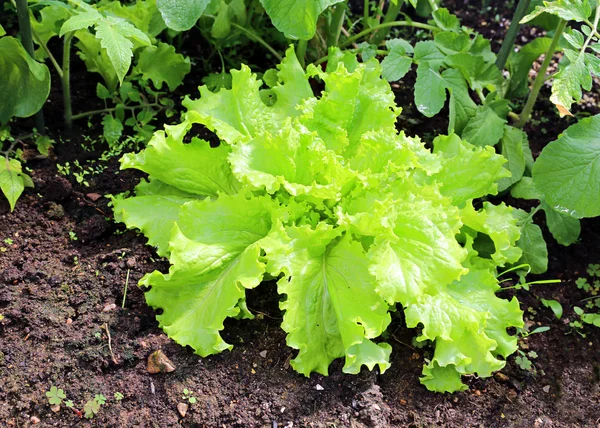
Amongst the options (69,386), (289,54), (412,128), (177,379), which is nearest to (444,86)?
(412,128)

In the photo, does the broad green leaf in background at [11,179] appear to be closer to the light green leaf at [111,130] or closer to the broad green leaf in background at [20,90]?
the broad green leaf in background at [20,90]

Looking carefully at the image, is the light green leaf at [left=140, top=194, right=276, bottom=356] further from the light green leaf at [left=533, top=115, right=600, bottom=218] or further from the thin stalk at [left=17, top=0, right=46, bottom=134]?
the light green leaf at [left=533, top=115, right=600, bottom=218]

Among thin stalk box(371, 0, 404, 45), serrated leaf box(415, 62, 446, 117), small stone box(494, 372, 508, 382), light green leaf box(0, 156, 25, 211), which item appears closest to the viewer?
small stone box(494, 372, 508, 382)

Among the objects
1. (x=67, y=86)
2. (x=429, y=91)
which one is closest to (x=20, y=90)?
(x=67, y=86)

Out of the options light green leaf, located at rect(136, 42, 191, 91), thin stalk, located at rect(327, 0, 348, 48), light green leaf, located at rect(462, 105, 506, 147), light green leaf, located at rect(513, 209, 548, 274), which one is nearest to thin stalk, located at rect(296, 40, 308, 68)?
thin stalk, located at rect(327, 0, 348, 48)

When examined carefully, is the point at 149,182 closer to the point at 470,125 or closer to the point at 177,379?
the point at 177,379

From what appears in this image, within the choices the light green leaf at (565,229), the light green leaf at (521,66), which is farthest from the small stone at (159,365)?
the light green leaf at (521,66)

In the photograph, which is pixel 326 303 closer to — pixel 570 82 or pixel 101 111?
pixel 570 82
